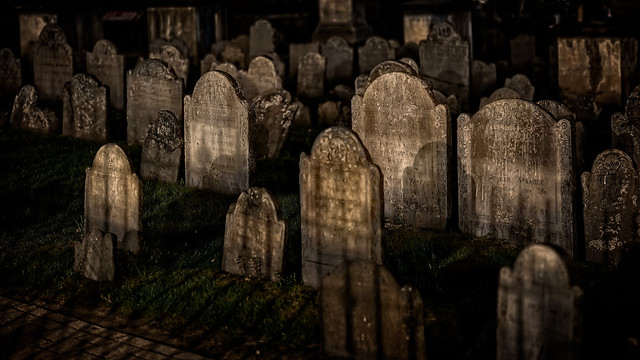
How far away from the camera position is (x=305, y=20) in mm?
31172

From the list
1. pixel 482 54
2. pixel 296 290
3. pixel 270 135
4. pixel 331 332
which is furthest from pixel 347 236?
pixel 482 54

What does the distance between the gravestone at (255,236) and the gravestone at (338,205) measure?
285mm

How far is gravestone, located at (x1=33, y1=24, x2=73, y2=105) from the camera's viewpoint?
63.4ft

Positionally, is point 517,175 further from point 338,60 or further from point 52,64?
point 52,64

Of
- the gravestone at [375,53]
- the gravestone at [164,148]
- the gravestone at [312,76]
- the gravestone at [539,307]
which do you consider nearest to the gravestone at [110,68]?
the gravestone at [312,76]

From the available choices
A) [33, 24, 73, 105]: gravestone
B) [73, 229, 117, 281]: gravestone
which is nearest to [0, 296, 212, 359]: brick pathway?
[73, 229, 117, 281]: gravestone

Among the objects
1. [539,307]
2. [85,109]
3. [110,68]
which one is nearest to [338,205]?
[539,307]

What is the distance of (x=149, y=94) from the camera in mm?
16656

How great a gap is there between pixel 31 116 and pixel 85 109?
139 cm

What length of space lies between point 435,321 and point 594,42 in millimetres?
11424

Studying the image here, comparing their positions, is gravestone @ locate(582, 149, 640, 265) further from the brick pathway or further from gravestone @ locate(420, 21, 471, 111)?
gravestone @ locate(420, 21, 471, 111)

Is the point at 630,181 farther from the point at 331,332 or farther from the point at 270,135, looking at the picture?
the point at 270,135

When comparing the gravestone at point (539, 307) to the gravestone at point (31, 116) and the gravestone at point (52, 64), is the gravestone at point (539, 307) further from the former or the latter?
the gravestone at point (52, 64)

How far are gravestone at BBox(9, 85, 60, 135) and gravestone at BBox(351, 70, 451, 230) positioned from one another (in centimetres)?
683
